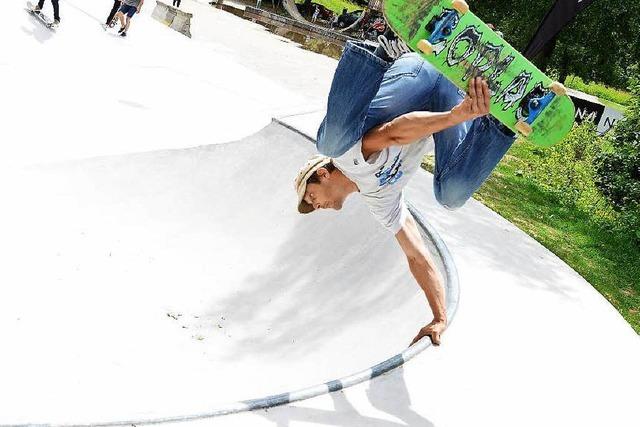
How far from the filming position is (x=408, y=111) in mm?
4105

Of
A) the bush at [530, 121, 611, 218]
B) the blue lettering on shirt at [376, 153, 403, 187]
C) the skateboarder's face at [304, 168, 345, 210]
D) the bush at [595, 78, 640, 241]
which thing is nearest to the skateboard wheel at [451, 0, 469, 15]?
the blue lettering on shirt at [376, 153, 403, 187]

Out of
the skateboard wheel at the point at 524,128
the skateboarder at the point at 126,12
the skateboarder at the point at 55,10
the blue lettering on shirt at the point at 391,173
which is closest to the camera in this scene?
the skateboard wheel at the point at 524,128

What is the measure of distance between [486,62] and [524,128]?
44 cm

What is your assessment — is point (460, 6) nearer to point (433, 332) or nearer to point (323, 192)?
point (323, 192)

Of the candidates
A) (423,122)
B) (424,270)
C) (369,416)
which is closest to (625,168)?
(424,270)

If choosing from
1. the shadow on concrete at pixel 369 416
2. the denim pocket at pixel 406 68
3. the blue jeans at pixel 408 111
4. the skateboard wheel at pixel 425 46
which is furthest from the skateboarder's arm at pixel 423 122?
the shadow on concrete at pixel 369 416

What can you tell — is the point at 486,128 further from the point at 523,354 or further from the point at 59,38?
the point at 59,38

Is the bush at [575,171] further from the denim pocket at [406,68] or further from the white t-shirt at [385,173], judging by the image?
the denim pocket at [406,68]

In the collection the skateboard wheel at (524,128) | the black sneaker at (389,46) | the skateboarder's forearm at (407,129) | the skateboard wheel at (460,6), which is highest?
the skateboard wheel at (460,6)

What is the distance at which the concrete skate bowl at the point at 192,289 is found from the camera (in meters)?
4.49

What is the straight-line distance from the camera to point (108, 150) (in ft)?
24.4

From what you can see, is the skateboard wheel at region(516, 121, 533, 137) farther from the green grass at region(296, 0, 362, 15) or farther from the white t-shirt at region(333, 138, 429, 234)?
the green grass at region(296, 0, 362, 15)

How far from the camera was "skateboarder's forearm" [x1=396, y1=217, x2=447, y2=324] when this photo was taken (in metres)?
4.36

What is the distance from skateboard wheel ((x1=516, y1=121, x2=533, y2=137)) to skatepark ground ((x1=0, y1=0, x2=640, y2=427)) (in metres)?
1.46
